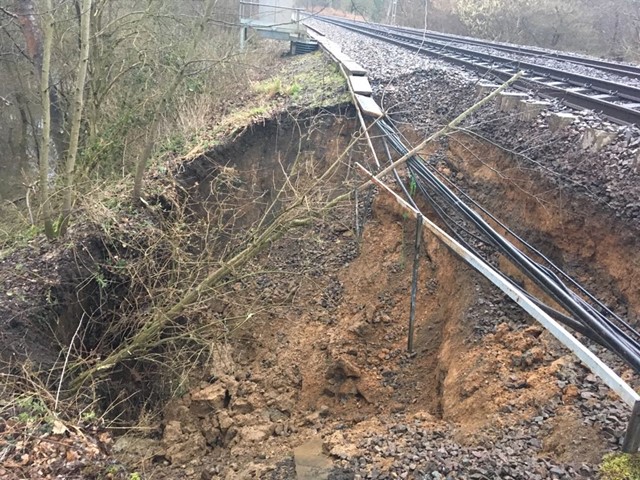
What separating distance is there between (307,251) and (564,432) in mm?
5579

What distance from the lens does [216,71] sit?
12609 mm

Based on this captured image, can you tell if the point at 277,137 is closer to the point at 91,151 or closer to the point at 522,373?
the point at 91,151

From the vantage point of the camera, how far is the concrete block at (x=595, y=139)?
5941 millimetres

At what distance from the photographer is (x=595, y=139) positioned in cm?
607

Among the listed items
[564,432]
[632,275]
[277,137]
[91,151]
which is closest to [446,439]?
[564,432]

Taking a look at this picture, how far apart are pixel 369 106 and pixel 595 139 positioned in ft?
14.2

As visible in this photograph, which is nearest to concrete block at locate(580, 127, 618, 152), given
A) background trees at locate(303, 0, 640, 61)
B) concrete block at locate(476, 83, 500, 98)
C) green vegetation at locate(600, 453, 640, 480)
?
concrete block at locate(476, 83, 500, 98)

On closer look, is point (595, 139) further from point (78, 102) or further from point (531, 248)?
point (78, 102)

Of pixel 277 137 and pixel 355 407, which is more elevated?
pixel 277 137

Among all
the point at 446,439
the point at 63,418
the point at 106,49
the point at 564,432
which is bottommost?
the point at 63,418

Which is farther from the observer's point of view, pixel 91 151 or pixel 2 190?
pixel 2 190

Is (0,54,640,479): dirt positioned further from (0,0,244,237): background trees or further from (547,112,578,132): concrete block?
(0,0,244,237): background trees

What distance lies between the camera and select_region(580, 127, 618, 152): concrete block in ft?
19.5

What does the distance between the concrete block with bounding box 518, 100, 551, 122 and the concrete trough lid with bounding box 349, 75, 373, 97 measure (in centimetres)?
357
